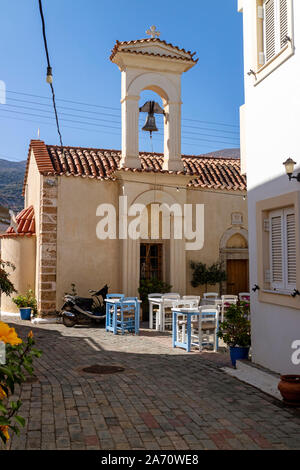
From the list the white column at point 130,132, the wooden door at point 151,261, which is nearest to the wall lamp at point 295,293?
the wooden door at point 151,261

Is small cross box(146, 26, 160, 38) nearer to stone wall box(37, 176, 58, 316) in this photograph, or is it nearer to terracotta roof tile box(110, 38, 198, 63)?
terracotta roof tile box(110, 38, 198, 63)

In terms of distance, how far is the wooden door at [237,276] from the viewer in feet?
55.9

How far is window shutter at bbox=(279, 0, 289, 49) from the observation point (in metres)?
7.42

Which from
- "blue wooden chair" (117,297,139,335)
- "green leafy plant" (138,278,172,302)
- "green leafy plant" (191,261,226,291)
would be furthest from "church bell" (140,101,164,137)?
"blue wooden chair" (117,297,139,335)

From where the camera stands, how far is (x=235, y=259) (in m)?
17.1

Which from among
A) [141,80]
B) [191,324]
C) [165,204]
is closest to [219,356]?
[191,324]

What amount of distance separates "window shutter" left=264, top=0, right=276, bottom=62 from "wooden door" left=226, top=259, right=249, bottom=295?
9.89 metres

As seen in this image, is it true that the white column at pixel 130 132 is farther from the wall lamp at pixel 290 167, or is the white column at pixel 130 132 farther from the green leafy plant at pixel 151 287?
the wall lamp at pixel 290 167

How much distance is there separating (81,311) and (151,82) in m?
7.93

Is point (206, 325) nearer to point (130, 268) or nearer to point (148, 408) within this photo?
point (148, 408)

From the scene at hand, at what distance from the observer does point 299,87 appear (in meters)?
6.86

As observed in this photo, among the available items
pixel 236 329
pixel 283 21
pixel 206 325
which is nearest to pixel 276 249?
pixel 236 329

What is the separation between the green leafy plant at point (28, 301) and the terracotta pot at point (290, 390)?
423 inches
